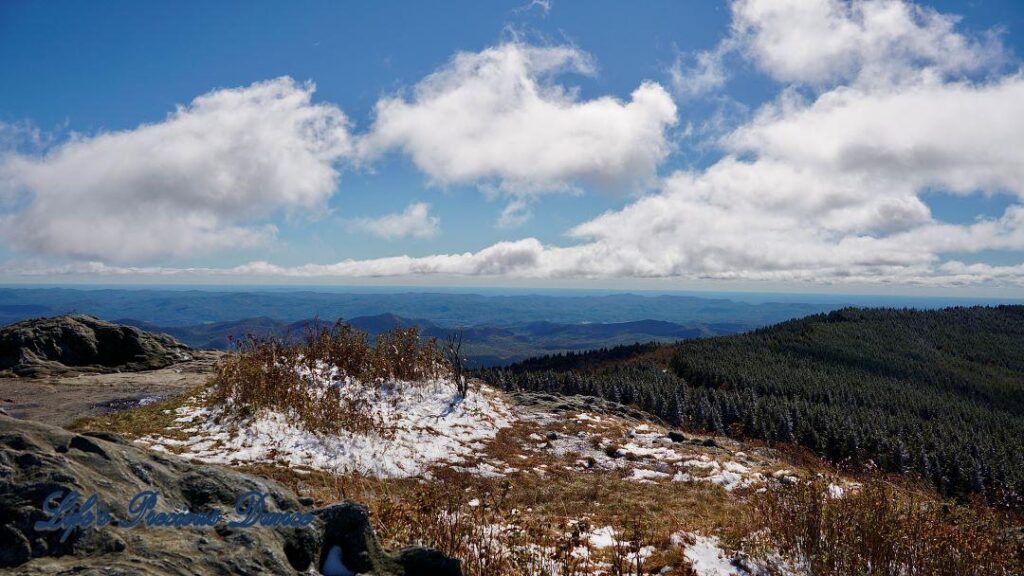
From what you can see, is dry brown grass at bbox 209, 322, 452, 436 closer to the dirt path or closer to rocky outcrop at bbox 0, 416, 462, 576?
the dirt path

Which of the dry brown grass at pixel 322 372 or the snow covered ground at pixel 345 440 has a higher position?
the dry brown grass at pixel 322 372

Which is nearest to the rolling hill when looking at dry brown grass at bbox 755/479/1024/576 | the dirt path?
dry brown grass at bbox 755/479/1024/576

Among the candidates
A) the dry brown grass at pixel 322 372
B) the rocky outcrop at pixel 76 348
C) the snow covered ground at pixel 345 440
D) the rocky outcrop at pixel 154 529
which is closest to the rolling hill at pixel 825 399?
the snow covered ground at pixel 345 440

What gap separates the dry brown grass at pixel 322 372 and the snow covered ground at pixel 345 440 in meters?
0.41

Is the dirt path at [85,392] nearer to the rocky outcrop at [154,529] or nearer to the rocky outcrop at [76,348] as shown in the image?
the rocky outcrop at [76,348]

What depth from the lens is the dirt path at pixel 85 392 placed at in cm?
1520

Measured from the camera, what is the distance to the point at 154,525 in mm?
4074

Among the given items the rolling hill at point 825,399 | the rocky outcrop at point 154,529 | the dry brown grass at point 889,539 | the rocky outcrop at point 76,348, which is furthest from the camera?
the rolling hill at point 825,399

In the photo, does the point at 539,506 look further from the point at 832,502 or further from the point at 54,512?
the point at 54,512

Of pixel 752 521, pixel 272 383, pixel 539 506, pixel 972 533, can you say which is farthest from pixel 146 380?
pixel 972 533

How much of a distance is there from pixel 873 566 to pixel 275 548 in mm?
8718

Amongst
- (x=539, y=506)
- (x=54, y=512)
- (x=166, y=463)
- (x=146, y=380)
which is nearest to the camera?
(x=54, y=512)

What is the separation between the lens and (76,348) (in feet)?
82.6

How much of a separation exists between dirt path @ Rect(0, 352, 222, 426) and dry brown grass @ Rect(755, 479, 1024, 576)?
19214mm
